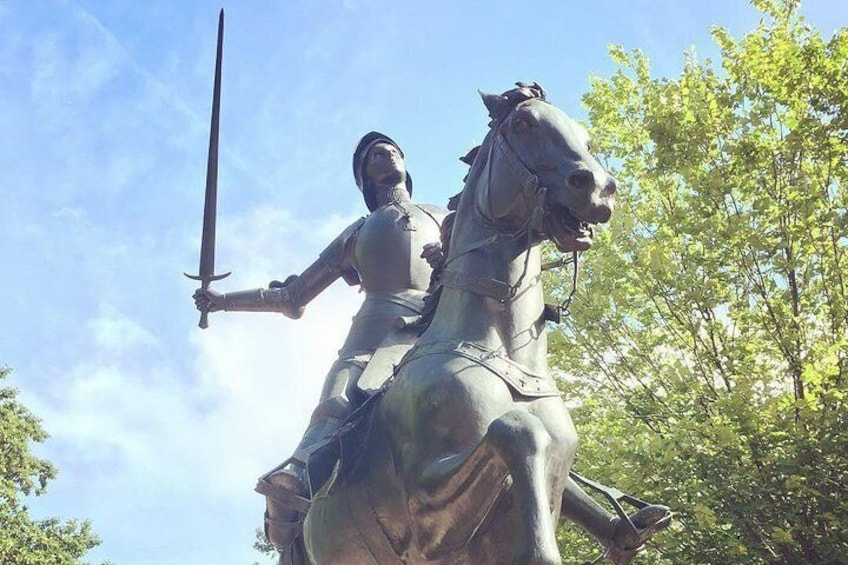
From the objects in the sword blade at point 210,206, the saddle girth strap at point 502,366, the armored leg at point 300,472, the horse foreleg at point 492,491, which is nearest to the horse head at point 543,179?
the saddle girth strap at point 502,366

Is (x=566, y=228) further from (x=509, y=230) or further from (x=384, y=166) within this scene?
(x=384, y=166)

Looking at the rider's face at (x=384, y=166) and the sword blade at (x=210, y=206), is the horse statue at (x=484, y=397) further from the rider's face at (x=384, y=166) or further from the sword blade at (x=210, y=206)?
the sword blade at (x=210, y=206)

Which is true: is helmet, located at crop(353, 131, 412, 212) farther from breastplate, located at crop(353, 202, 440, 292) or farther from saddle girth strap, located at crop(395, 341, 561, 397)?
saddle girth strap, located at crop(395, 341, 561, 397)

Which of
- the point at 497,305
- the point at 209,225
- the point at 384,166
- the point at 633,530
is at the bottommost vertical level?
the point at 633,530

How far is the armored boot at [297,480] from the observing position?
474 centimetres

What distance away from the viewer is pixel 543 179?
13.5 ft

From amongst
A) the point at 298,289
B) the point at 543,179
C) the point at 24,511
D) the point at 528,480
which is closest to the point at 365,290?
the point at 298,289

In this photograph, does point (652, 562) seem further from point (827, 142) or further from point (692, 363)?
A: point (827, 142)

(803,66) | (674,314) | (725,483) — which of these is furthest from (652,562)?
(803,66)

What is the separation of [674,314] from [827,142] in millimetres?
2982

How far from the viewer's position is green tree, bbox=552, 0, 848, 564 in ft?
33.7

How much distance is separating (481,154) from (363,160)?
2055mm

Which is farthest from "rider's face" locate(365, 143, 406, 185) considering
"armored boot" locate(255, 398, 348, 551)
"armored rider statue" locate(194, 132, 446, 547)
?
"armored boot" locate(255, 398, 348, 551)

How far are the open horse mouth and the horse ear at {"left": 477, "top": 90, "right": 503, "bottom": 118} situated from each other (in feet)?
2.35
